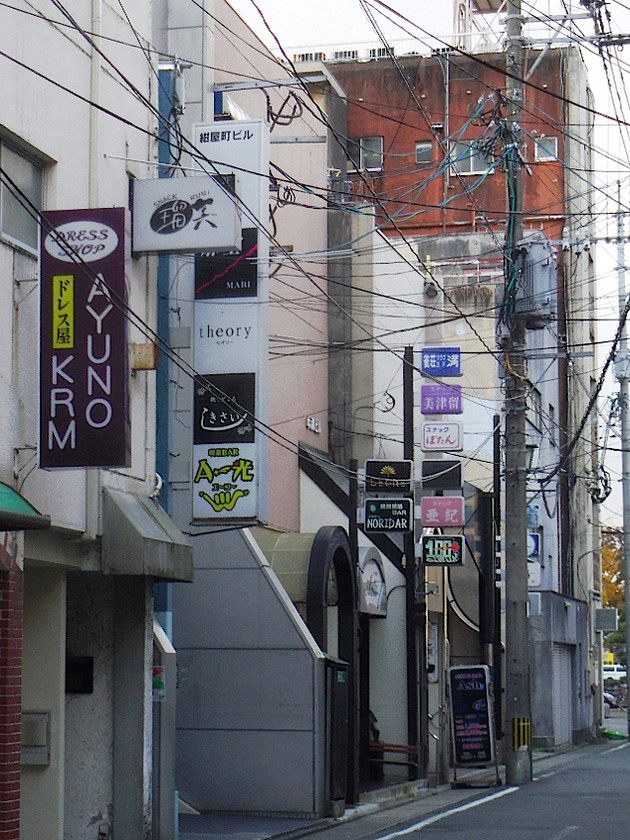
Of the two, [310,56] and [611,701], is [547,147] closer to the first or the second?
[310,56]

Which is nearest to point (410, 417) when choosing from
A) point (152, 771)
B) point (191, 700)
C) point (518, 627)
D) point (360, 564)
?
point (360, 564)

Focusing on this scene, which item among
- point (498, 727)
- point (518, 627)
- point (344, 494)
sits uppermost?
point (344, 494)

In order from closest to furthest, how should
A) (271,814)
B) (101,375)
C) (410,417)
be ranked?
(101,375), (271,814), (410,417)

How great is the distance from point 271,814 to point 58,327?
8.71m

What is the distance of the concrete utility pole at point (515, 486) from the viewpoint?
23.9 metres

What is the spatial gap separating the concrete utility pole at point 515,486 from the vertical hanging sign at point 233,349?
Result: 319 inches

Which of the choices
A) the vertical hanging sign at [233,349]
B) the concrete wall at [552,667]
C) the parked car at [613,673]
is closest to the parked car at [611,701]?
the parked car at [613,673]

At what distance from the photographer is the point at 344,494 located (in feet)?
82.5

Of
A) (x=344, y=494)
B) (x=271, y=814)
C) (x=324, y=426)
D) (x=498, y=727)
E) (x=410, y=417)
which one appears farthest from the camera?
(x=498, y=727)

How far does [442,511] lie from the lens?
24250 mm

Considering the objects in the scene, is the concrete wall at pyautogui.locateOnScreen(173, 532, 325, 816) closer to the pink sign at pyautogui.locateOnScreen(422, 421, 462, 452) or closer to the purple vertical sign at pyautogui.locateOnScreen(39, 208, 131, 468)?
the purple vertical sign at pyautogui.locateOnScreen(39, 208, 131, 468)

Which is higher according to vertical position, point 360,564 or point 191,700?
point 360,564

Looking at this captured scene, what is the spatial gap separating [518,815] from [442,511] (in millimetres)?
7433

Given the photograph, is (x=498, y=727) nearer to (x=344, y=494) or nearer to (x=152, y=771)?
(x=344, y=494)
